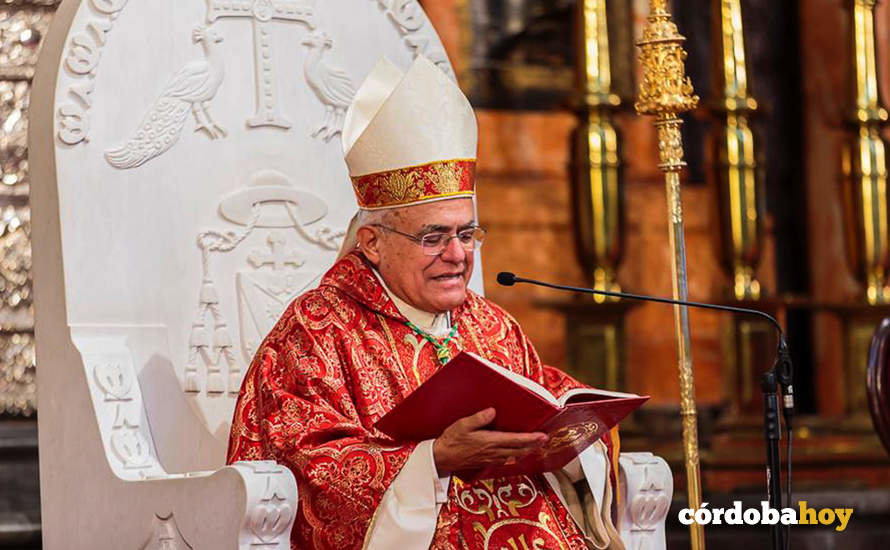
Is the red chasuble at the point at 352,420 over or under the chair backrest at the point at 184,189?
under

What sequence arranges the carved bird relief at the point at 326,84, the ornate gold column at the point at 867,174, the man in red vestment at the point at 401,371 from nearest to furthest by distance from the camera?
the man in red vestment at the point at 401,371
the carved bird relief at the point at 326,84
the ornate gold column at the point at 867,174

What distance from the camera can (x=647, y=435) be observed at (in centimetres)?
725

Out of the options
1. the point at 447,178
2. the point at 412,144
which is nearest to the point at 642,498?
the point at 447,178

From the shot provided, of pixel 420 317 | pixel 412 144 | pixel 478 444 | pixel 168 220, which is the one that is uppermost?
pixel 412 144

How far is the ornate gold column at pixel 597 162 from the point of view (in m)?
6.93

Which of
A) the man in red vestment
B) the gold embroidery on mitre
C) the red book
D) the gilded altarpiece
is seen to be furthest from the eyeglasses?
the gilded altarpiece

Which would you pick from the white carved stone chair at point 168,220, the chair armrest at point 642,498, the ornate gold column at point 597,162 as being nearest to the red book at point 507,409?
the chair armrest at point 642,498

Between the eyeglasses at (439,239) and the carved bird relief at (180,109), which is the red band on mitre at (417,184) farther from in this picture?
the carved bird relief at (180,109)

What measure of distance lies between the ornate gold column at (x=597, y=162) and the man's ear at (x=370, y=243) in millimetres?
2899

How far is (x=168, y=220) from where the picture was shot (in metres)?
4.41

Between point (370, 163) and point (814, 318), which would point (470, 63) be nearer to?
point (814, 318)

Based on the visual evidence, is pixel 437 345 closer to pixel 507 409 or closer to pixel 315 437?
pixel 315 437

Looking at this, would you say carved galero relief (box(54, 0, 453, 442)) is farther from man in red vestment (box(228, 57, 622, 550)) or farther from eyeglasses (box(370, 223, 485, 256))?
eyeglasses (box(370, 223, 485, 256))

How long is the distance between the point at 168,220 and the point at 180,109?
11.6 inches
